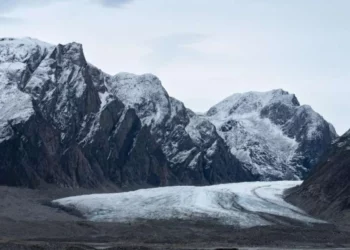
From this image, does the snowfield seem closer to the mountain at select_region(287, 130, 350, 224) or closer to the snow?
the mountain at select_region(287, 130, 350, 224)

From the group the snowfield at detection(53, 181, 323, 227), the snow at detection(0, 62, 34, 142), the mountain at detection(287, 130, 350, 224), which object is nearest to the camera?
the snowfield at detection(53, 181, 323, 227)

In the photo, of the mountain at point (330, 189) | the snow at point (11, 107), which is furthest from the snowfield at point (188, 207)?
the snow at point (11, 107)

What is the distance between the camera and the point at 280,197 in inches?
6147

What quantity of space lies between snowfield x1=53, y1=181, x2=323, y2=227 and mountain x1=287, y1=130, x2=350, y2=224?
3.96 metres

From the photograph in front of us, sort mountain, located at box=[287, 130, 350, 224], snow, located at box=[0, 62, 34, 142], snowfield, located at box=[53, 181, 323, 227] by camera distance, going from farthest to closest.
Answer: snow, located at box=[0, 62, 34, 142] < mountain, located at box=[287, 130, 350, 224] < snowfield, located at box=[53, 181, 323, 227]

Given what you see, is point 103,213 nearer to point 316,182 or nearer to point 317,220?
point 317,220

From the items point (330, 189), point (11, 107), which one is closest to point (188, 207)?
point (330, 189)

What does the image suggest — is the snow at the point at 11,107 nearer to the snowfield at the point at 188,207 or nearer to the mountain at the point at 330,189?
the snowfield at the point at 188,207

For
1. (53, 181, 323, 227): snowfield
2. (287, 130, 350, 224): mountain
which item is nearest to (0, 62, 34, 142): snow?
(53, 181, 323, 227): snowfield

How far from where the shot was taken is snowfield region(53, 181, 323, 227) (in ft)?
411

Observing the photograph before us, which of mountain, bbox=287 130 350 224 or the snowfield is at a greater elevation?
mountain, bbox=287 130 350 224

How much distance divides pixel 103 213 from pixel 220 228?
20.7 metres

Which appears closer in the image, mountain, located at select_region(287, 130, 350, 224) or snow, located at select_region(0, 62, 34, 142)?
mountain, located at select_region(287, 130, 350, 224)

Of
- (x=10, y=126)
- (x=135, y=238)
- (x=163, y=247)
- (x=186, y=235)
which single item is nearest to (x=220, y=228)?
(x=186, y=235)
